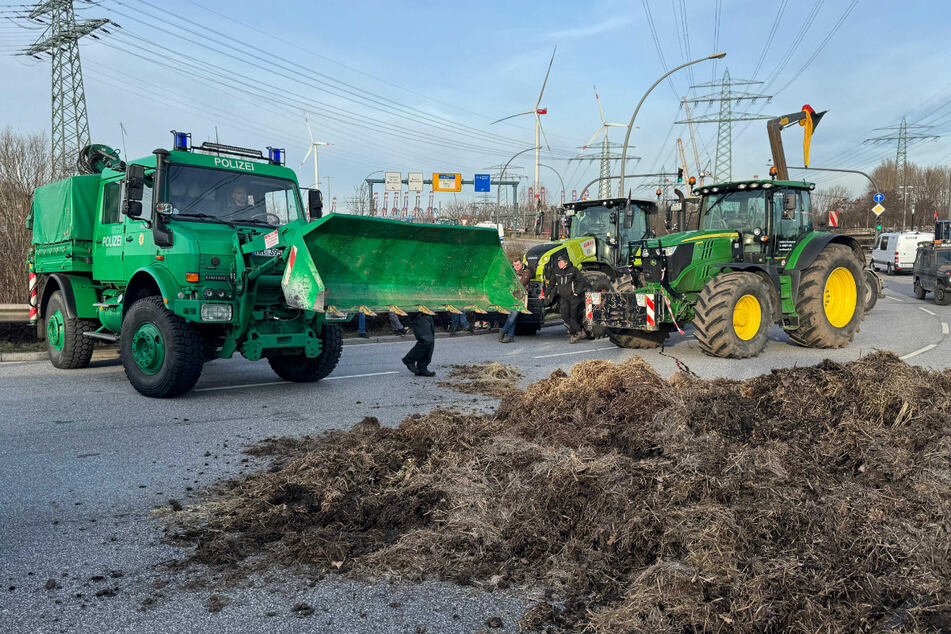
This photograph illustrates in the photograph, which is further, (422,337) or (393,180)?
(393,180)

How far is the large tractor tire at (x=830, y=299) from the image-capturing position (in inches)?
489

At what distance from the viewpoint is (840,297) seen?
13.6m

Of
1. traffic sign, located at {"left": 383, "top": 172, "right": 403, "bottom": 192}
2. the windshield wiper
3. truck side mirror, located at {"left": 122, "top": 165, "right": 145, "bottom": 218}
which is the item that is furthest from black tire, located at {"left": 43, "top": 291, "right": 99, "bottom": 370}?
traffic sign, located at {"left": 383, "top": 172, "right": 403, "bottom": 192}

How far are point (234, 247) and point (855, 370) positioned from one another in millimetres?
6514

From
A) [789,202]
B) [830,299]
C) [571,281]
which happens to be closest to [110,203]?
[571,281]

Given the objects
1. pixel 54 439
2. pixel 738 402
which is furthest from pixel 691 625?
pixel 54 439

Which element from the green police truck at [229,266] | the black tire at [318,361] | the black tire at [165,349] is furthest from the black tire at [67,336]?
the black tire at [318,361]

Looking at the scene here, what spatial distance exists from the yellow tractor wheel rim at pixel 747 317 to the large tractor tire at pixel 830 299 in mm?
1193

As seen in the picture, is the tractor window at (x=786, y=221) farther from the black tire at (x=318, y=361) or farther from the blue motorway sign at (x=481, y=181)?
the blue motorway sign at (x=481, y=181)

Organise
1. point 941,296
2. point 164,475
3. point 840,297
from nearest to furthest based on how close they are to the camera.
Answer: point 164,475
point 840,297
point 941,296

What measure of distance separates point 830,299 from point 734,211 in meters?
2.63

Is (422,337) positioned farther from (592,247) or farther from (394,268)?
(592,247)

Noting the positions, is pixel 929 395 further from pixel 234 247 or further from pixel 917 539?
pixel 234 247

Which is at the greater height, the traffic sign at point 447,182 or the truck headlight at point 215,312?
the traffic sign at point 447,182
